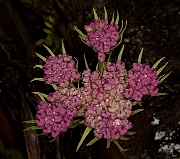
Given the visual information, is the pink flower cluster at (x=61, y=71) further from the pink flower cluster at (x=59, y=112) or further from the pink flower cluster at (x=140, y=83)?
the pink flower cluster at (x=140, y=83)

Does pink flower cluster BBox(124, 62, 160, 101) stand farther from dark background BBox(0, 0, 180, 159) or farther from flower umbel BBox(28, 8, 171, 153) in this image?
dark background BBox(0, 0, 180, 159)

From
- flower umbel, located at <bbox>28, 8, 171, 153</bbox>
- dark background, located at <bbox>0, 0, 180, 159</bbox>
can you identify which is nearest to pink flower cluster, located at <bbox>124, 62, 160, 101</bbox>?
flower umbel, located at <bbox>28, 8, 171, 153</bbox>

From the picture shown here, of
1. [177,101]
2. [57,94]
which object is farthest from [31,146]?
[177,101]

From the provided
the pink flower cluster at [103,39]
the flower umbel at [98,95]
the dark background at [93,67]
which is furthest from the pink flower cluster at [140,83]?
the dark background at [93,67]

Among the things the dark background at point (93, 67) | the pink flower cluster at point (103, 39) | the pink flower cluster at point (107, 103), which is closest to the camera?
the pink flower cluster at point (107, 103)

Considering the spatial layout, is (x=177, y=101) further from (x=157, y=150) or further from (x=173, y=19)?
(x=173, y=19)

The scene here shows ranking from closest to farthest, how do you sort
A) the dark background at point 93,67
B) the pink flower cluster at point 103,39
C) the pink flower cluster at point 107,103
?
the pink flower cluster at point 107,103, the pink flower cluster at point 103,39, the dark background at point 93,67

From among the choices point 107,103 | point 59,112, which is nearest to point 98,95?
point 107,103
